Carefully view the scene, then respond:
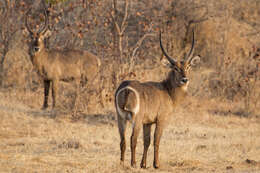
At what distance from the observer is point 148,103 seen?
22.5 ft

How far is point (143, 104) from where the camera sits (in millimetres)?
6723

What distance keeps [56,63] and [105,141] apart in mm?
3772

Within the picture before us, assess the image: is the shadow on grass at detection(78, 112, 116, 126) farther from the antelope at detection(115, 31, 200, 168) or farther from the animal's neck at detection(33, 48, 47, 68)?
the antelope at detection(115, 31, 200, 168)

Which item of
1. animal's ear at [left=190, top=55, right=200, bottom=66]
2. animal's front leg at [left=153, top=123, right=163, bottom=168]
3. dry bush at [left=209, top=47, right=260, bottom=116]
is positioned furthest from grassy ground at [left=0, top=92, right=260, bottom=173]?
animal's ear at [left=190, top=55, right=200, bottom=66]

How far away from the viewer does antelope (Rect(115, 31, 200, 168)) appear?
6559 millimetres

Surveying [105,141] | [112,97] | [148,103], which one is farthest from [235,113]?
[148,103]

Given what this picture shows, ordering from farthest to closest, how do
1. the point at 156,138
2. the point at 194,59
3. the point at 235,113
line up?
1. the point at 235,113
2. the point at 194,59
3. the point at 156,138

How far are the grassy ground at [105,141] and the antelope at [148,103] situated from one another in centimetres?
48

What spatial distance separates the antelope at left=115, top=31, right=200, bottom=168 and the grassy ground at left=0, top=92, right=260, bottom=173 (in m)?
0.48

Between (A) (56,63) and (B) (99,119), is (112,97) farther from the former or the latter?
(A) (56,63)

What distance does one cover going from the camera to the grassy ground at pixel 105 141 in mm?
7105

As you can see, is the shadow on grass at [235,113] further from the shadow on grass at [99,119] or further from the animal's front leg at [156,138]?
the animal's front leg at [156,138]

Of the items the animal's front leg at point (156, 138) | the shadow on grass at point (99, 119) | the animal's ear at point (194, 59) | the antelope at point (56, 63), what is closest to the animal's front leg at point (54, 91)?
the antelope at point (56, 63)

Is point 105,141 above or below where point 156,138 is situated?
below
